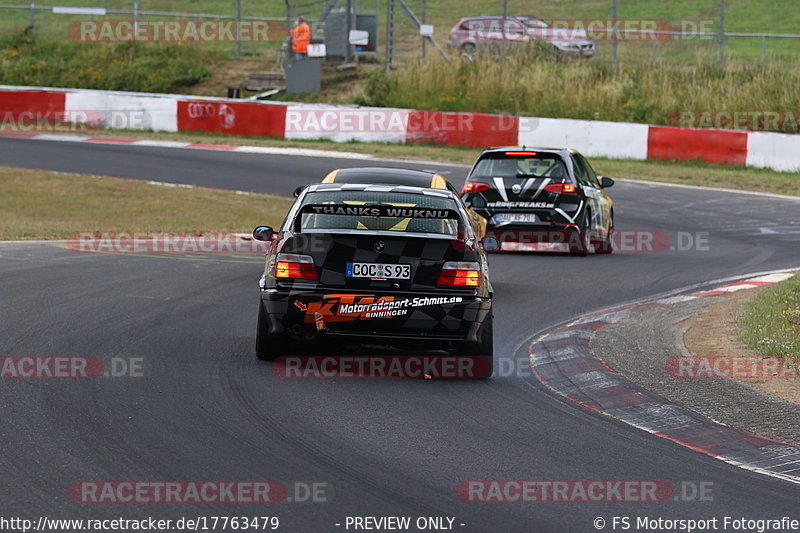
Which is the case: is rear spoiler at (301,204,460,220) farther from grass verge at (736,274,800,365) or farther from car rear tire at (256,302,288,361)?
grass verge at (736,274,800,365)

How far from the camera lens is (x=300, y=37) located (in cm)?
3850

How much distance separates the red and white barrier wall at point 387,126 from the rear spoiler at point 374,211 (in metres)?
20.4

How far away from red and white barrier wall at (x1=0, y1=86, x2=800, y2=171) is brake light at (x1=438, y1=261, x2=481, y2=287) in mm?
20576

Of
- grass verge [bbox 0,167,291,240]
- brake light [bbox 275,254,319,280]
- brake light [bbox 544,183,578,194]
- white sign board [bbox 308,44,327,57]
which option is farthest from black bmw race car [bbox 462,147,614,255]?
white sign board [bbox 308,44,327,57]

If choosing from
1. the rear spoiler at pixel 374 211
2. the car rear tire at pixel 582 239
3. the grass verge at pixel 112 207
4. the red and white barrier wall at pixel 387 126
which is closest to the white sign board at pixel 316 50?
the red and white barrier wall at pixel 387 126

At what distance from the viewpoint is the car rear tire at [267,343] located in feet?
31.1

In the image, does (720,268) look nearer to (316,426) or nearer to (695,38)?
(316,426)

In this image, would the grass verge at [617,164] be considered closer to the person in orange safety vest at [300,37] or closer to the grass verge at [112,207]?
the person in orange safety vest at [300,37]

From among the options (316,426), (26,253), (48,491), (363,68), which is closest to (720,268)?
(26,253)

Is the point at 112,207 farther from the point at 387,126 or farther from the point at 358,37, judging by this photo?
the point at 358,37

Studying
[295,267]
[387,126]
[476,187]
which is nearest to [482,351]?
[295,267]

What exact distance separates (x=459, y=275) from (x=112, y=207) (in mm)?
14216

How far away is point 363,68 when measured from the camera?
39.9m

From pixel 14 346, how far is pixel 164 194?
46.7ft
